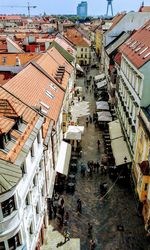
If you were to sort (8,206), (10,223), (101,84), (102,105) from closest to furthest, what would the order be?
1. (8,206)
2. (10,223)
3. (102,105)
4. (101,84)

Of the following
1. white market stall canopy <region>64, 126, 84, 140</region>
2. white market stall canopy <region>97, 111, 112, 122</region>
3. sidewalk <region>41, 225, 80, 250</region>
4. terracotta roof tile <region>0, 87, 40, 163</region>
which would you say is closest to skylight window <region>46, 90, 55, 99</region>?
white market stall canopy <region>64, 126, 84, 140</region>

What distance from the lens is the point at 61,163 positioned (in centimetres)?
3628

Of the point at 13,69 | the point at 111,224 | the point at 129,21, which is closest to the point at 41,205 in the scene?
the point at 111,224

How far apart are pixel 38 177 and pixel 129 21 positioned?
53.7 metres

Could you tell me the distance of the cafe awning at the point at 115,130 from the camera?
143 ft

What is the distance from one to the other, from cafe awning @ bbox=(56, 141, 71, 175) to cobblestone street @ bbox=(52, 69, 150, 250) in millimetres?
2754

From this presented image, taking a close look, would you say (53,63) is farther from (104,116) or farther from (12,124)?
(12,124)

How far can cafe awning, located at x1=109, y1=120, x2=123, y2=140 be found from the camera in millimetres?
43656

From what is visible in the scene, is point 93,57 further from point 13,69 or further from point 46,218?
point 46,218

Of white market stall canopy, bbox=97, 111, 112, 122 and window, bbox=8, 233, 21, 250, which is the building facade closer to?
window, bbox=8, 233, 21, 250

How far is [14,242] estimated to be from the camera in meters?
18.4

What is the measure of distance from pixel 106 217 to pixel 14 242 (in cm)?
1465

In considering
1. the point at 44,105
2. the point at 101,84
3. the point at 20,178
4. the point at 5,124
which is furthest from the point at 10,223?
the point at 101,84

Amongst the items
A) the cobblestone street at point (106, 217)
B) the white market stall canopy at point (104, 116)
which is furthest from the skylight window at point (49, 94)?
the white market stall canopy at point (104, 116)
